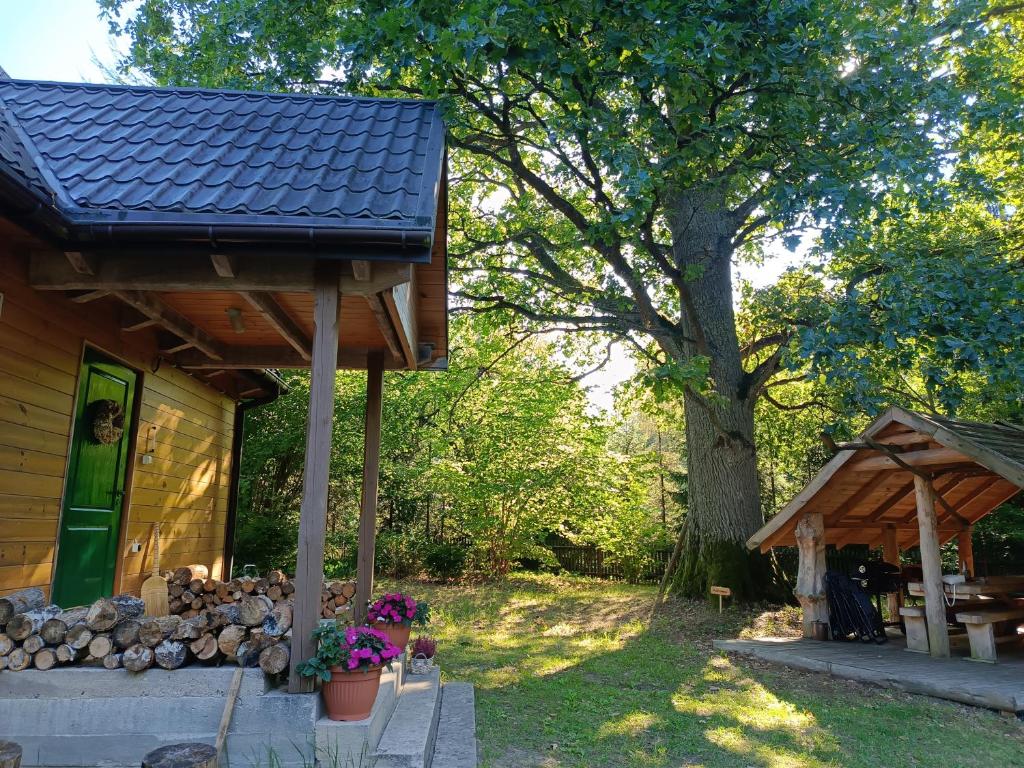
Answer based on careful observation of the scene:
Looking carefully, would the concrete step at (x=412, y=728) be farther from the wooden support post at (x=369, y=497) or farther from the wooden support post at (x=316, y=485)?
the wooden support post at (x=369, y=497)

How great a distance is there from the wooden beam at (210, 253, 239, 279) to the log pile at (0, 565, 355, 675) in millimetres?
1845

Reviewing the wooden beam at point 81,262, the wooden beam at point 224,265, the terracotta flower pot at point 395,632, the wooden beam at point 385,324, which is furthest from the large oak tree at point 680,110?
the terracotta flower pot at point 395,632

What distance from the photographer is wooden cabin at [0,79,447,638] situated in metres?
3.62

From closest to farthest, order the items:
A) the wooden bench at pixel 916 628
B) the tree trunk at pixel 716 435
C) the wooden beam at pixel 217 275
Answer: the wooden beam at pixel 217 275, the wooden bench at pixel 916 628, the tree trunk at pixel 716 435

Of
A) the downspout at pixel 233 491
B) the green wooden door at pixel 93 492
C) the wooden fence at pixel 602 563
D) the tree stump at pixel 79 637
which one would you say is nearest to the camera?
the tree stump at pixel 79 637

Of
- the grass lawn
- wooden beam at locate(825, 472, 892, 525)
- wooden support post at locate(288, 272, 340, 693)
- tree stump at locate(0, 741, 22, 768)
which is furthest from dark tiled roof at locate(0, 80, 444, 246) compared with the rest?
wooden beam at locate(825, 472, 892, 525)

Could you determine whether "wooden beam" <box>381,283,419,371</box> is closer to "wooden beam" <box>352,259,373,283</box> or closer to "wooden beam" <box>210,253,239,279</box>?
"wooden beam" <box>352,259,373,283</box>

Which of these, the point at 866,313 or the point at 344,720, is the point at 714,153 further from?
the point at 344,720

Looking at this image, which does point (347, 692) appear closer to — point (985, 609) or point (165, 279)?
point (165, 279)

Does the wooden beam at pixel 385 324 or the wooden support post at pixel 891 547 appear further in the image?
the wooden support post at pixel 891 547

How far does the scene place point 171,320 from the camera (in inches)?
199

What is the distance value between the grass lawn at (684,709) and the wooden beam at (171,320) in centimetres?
369

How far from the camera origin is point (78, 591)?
195 inches

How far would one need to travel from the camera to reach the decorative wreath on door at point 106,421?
16.3 ft
